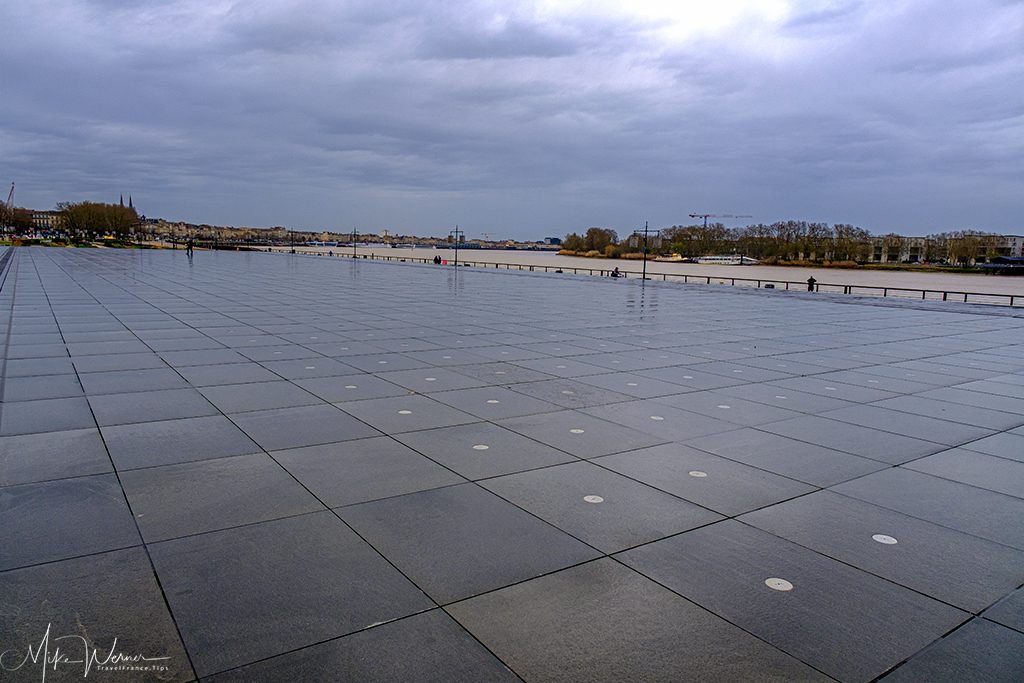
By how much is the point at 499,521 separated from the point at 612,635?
1487mm

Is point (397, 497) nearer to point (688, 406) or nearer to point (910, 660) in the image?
point (910, 660)

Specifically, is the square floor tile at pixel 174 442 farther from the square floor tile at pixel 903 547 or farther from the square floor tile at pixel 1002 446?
the square floor tile at pixel 1002 446

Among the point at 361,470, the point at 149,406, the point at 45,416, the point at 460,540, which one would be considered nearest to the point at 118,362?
the point at 149,406

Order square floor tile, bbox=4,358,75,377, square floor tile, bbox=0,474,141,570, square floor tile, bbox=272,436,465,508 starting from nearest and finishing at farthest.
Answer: square floor tile, bbox=0,474,141,570, square floor tile, bbox=272,436,465,508, square floor tile, bbox=4,358,75,377

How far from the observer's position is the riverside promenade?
128 inches

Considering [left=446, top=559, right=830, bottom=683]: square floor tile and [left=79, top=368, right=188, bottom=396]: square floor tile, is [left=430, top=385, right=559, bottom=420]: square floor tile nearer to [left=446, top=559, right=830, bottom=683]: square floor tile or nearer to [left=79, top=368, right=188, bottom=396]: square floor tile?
[left=79, top=368, right=188, bottom=396]: square floor tile

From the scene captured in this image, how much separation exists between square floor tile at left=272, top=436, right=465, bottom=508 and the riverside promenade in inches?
1.2

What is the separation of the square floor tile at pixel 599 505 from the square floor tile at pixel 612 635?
2.02ft

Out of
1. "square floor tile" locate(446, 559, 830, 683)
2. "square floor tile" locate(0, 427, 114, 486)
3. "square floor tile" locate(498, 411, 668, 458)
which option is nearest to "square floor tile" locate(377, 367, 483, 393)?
"square floor tile" locate(498, 411, 668, 458)

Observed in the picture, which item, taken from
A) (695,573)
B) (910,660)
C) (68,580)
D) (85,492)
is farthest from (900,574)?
(85,492)

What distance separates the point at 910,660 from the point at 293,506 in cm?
389

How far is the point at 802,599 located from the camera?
12.4 ft

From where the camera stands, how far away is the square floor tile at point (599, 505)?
461 cm

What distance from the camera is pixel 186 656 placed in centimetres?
310
